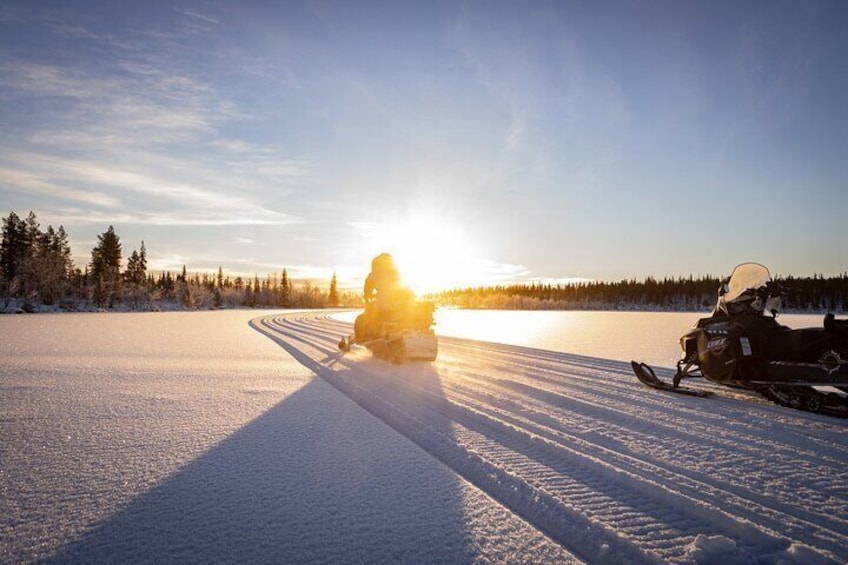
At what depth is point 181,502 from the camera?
9.29 feet

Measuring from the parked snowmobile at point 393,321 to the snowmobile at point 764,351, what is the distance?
454 cm

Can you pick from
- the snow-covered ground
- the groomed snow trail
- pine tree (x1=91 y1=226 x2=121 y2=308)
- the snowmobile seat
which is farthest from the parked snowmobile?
pine tree (x1=91 y1=226 x2=121 y2=308)

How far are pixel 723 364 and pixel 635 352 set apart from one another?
5939 millimetres

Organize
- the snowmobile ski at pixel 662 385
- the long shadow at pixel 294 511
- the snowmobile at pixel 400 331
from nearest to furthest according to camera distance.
A: the long shadow at pixel 294 511 → the snowmobile ski at pixel 662 385 → the snowmobile at pixel 400 331

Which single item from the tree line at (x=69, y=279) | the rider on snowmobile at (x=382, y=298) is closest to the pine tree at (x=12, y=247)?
the tree line at (x=69, y=279)

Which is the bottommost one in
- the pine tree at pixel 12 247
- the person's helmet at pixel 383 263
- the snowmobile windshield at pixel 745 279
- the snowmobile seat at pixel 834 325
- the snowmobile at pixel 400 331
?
the snowmobile at pixel 400 331

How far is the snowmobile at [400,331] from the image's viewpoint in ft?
32.3

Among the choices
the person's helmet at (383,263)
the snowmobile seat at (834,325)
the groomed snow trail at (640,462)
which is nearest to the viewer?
the groomed snow trail at (640,462)

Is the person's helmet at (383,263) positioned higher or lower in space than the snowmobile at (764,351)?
higher

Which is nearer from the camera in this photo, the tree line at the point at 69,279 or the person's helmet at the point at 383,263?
the person's helmet at the point at 383,263

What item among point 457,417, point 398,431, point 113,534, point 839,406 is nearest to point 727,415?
point 839,406

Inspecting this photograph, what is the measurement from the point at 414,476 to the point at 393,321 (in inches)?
277

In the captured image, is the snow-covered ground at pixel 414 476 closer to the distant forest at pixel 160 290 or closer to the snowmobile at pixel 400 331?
the snowmobile at pixel 400 331

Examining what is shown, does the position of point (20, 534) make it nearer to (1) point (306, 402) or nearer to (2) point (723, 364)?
(1) point (306, 402)
